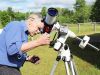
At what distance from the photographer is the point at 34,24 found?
5.28m

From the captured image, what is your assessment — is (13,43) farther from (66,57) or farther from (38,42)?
(66,57)

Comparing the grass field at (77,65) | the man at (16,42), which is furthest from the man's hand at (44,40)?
the grass field at (77,65)

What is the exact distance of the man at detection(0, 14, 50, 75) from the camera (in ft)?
17.0

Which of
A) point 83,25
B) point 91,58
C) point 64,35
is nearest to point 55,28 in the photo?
point 64,35

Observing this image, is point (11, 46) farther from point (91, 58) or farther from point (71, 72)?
point (91, 58)

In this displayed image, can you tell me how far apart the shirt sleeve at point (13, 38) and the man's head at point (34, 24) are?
6.1 inches

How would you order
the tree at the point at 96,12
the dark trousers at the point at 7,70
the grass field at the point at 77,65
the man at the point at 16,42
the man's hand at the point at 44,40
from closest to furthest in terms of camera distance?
1. the man's hand at the point at 44,40
2. the man at the point at 16,42
3. the dark trousers at the point at 7,70
4. the grass field at the point at 77,65
5. the tree at the point at 96,12

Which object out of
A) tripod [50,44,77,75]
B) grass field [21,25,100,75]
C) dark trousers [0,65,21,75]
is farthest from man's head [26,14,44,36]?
grass field [21,25,100,75]

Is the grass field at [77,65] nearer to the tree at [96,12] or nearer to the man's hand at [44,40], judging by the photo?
the man's hand at [44,40]

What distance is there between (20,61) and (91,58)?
895 centimetres

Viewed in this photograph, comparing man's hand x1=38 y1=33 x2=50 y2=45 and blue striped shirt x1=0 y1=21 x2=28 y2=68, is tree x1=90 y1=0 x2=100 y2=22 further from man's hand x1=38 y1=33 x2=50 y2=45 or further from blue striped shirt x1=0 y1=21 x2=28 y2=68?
man's hand x1=38 y1=33 x2=50 y2=45

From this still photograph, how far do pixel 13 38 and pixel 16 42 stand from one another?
0.22ft

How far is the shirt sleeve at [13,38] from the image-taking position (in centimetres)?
522

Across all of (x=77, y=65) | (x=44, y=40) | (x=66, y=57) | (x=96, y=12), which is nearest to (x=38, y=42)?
(x=44, y=40)
